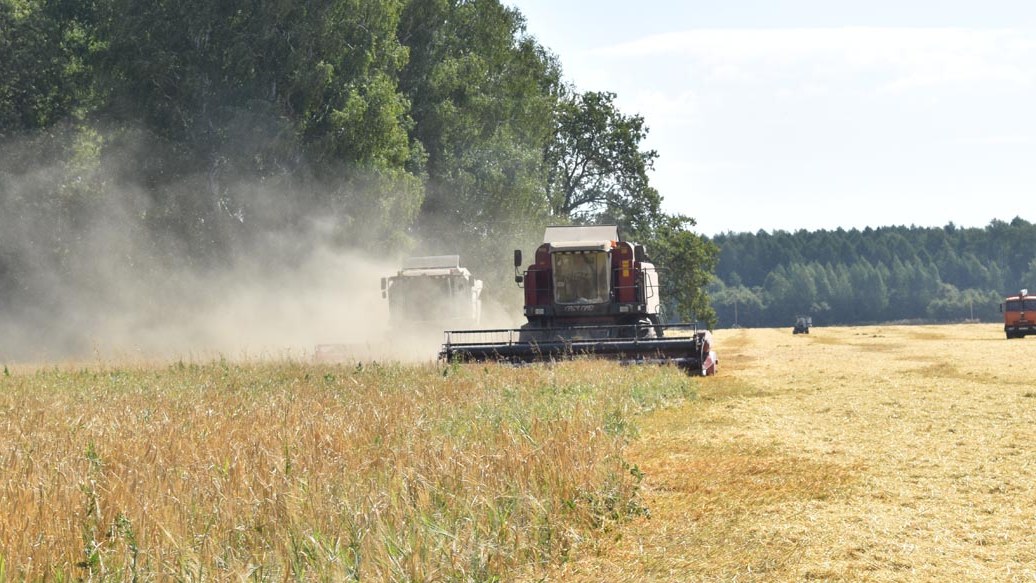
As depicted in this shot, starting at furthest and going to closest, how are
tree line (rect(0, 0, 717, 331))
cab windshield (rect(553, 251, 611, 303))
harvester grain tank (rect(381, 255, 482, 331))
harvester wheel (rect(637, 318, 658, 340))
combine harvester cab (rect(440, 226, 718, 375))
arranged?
tree line (rect(0, 0, 717, 331)) < harvester grain tank (rect(381, 255, 482, 331)) < cab windshield (rect(553, 251, 611, 303)) < combine harvester cab (rect(440, 226, 718, 375)) < harvester wheel (rect(637, 318, 658, 340))

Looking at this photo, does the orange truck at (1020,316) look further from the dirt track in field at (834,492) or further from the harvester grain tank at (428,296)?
the dirt track in field at (834,492)

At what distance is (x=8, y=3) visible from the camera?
122 feet

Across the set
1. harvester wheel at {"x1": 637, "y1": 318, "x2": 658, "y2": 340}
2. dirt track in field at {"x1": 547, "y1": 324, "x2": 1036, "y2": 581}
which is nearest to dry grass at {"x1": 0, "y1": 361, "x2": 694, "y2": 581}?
dirt track in field at {"x1": 547, "y1": 324, "x2": 1036, "y2": 581}

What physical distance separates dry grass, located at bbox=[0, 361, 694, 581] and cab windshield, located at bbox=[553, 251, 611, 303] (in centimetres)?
1404

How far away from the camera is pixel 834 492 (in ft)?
29.8

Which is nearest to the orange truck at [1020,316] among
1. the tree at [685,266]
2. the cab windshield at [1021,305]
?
the cab windshield at [1021,305]

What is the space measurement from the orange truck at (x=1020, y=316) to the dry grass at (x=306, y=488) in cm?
4581

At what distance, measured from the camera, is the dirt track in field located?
22.0ft

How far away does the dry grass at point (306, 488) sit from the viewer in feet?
19.8

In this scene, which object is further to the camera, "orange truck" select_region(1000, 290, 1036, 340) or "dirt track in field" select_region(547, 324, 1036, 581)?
"orange truck" select_region(1000, 290, 1036, 340)

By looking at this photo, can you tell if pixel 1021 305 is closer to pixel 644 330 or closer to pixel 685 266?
pixel 685 266

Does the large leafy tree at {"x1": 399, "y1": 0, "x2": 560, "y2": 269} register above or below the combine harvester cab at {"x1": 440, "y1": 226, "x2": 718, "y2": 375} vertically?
above

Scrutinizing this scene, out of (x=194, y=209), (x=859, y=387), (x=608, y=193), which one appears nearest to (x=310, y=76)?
(x=194, y=209)

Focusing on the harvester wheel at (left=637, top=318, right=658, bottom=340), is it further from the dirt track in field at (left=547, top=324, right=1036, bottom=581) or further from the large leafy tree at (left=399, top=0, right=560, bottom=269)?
the large leafy tree at (left=399, top=0, right=560, bottom=269)
